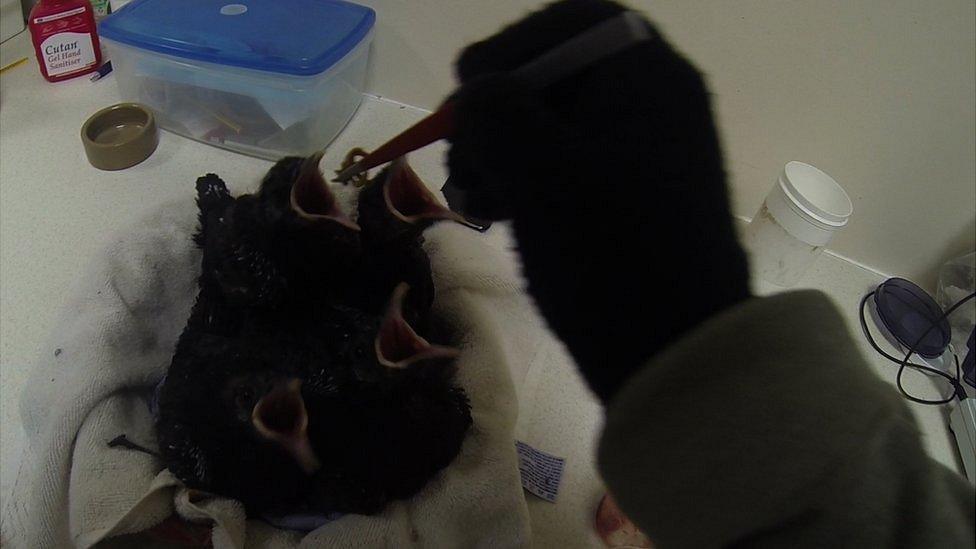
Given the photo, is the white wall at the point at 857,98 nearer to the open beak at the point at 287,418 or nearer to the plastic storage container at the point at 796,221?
the plastic storage container at the point at 796,221

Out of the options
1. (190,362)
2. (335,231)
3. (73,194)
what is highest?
(335,231)

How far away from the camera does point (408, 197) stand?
565mm

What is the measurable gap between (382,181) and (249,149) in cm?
43

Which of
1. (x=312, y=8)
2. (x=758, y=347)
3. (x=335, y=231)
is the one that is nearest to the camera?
(x=758, y=347)

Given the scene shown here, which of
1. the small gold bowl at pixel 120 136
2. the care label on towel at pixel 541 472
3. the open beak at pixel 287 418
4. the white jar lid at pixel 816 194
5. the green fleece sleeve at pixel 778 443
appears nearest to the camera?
the green fleece sleeve at pixel 778 443

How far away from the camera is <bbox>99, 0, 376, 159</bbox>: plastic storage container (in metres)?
0.80

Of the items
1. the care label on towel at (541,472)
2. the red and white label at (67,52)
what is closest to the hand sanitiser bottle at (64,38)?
the red and white label at (67,52)

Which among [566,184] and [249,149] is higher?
[566,184]

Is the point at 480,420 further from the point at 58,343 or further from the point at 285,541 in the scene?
the point at 58,343

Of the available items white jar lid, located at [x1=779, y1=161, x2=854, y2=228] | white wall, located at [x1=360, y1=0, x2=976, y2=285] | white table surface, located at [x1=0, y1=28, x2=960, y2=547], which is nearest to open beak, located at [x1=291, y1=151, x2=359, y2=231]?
white table surface, located at [x1=0, y1=28, x2=960, y2=547]

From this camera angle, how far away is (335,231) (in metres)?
0.51

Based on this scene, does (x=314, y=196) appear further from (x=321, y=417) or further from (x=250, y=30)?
(x=250, y=30)

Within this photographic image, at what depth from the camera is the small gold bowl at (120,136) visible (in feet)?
2.79

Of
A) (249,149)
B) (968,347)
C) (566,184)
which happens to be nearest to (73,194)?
(249,149)
